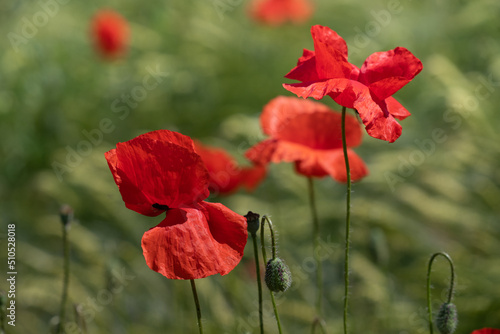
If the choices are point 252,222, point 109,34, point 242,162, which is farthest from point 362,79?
point 109,34

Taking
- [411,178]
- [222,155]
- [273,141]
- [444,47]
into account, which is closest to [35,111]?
[222,155]

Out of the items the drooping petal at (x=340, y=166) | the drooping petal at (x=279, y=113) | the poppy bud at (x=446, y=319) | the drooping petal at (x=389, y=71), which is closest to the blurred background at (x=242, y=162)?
the drooping petal at (x=340, y=166)

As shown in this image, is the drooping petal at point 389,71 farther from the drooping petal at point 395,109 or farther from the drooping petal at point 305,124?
the drooping petal at point 305,124

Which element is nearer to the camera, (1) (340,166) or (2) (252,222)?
(2) (252,222)

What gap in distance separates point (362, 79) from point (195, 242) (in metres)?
0.45

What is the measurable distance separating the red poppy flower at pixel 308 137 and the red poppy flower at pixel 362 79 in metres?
0.32

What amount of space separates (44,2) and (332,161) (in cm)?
453

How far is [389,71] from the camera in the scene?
3.65ft

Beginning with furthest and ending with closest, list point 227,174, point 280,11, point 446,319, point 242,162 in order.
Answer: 1. point 280,11
2. point 242,162
3. point 227,174
4. point 446,319

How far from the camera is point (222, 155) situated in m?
2.08

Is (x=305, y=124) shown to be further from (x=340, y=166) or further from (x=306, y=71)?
(x=306, y=71)

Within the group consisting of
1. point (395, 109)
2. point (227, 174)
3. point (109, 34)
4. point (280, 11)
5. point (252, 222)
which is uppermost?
point (280, 11)

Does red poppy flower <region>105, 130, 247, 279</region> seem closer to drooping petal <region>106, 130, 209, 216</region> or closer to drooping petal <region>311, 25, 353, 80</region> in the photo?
drooping petal <region>106, 130, 209, 216</region>

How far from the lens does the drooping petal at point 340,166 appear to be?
145cm
